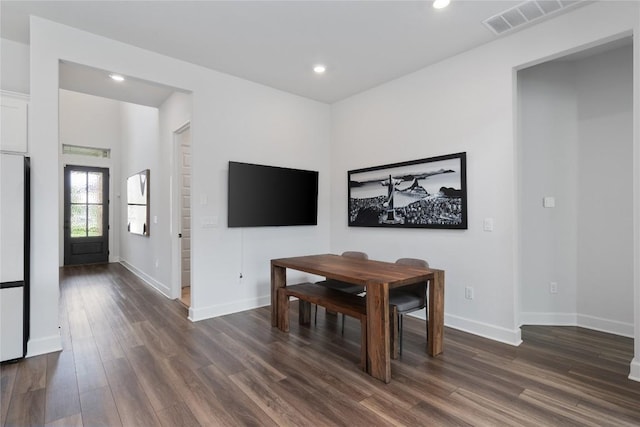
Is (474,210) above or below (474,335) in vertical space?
above

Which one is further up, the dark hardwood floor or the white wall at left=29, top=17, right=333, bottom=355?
the white wall at left=29, top=17, right=333, bottom=355

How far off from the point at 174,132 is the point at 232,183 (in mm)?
1364

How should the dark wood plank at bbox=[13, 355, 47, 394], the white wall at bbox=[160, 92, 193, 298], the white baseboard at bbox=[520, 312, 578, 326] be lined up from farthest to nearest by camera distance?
the white wall at bbox=[160, 92, 193, 298], the white baseboard at bbox=[520, 312, 578, 326], the dark wood plank at bbox=[13, 355, 47, 394]

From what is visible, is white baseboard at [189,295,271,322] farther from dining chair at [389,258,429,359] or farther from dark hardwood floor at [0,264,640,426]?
dining chair at [389,258,429,359]

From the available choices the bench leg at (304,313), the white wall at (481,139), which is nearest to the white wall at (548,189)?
the white wall at (481,139)

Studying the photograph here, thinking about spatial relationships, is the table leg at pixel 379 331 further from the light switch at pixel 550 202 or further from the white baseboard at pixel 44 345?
the white baseboard at pixel 44 345

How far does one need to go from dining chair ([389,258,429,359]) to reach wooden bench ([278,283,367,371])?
27cm

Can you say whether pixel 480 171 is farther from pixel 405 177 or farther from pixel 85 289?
pixel 85 289

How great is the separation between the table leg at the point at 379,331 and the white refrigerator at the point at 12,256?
9.13 feet

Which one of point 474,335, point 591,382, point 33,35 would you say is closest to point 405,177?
point 474,335

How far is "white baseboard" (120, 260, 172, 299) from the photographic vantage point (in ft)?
15.1

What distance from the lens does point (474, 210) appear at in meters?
3.24

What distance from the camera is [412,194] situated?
3.73m

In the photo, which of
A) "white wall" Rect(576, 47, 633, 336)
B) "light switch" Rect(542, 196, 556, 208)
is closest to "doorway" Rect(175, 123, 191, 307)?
"light switch" Rect(542, 196, 556, 208)
